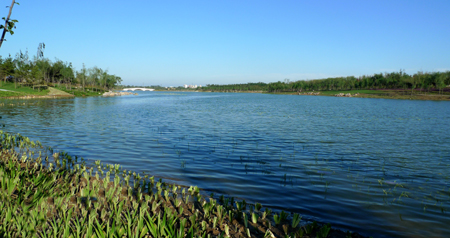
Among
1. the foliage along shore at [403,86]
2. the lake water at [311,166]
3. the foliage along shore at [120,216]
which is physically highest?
the foliage along shore at [403,86]

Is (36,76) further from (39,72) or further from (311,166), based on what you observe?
(311,166)

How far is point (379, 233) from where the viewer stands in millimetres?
6965

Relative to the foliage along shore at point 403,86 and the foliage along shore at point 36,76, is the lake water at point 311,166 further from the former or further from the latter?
the foliage along shore at point 403,86

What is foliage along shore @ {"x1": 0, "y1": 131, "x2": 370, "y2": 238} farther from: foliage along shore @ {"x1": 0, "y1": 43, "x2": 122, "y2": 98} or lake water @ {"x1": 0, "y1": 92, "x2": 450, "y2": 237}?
foliage along shore @ {"x1": 0, "y1": 43, "x2": 122, "y2": 98}

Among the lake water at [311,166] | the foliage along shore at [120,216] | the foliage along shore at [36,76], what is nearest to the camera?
the foliage along shore at [120,216]

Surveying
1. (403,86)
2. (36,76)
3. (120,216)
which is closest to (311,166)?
(120,216)

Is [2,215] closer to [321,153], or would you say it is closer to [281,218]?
[281,218]

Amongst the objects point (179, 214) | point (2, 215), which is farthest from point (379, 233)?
point (2, 215)

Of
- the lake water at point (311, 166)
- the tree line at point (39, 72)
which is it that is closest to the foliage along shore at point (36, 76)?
the tree line at point (39, 72)

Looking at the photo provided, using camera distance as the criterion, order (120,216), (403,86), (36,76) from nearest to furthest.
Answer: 1. (120,216)
2. (36,76)
3. (403,86)

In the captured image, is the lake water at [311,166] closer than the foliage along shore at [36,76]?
Yes

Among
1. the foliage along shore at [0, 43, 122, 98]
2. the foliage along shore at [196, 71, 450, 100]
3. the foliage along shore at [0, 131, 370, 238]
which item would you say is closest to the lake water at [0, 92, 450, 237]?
the foliage along shore at [0, 131, 370, 238]

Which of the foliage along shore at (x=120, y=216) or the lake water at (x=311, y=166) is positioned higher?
the foliage along shore at (x=120, y=216)

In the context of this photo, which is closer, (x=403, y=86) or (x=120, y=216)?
(x=120, y=216)
